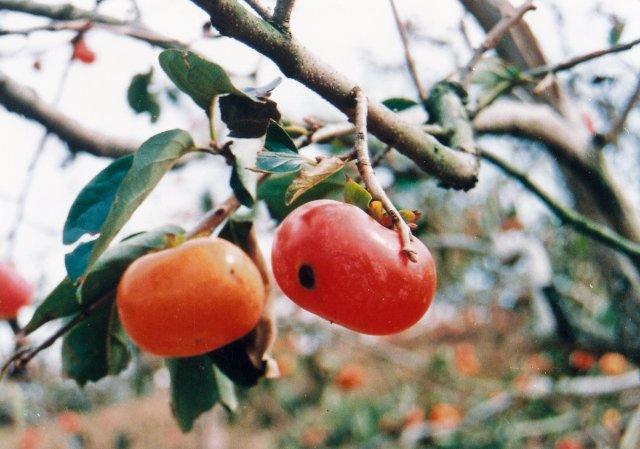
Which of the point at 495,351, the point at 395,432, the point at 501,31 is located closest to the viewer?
the point at 501,31

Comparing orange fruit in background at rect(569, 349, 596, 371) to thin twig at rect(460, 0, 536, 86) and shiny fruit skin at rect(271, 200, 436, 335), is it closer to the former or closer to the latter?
thin twig at rect(460, 0, 536, 86)

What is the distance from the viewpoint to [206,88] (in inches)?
25.6

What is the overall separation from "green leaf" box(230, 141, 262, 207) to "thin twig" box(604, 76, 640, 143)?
106 cm

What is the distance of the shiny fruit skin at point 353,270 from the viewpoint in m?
0.52

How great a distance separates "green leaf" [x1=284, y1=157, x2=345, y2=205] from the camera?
0.52m

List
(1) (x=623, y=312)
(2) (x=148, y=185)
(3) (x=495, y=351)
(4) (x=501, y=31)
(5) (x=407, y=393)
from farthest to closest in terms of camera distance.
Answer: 1. (3) (x=495, y=351)
2. (5) (x=407, y=393)
3. (1) (x=623, y=312)
4. (4) (x=501, y=31)
5. (2) (x=148, y=185)

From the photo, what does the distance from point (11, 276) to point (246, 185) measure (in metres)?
1.21

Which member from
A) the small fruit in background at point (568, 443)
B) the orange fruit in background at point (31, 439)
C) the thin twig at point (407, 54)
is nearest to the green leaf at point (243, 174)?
the thin twig at point (407, 54)

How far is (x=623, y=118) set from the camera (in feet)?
4.61

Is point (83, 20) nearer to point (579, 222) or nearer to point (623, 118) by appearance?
point (579, 222)

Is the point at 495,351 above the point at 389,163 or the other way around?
the other way around

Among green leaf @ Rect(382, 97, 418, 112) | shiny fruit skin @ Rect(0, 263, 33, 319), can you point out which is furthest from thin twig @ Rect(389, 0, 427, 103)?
shiny fruit skin @ Rect(0, 263, 33, 319)

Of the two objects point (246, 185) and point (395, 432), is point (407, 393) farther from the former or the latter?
point (246, 185)

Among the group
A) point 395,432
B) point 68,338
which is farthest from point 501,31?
point 395,432
